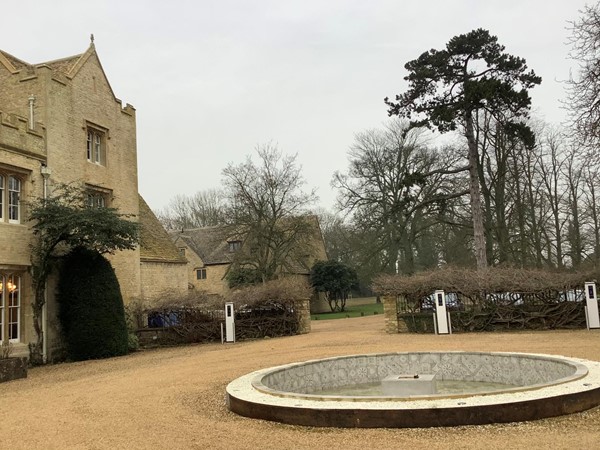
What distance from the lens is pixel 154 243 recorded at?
29.2m

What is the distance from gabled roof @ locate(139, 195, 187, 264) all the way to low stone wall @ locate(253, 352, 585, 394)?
55.0 feet

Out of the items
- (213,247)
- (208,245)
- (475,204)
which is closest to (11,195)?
(475,204)

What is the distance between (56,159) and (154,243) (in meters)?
9.47

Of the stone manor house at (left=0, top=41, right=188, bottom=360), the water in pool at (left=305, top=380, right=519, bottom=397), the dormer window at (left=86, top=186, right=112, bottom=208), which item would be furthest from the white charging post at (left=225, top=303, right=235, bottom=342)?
the water in pool at (left=305, top=380, right=519, bottom=397)

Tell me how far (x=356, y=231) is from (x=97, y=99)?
23.1 meters

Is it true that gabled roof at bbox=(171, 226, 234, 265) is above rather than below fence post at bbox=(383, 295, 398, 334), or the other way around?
above

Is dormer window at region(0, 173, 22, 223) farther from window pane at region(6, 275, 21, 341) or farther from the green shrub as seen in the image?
the green shrub

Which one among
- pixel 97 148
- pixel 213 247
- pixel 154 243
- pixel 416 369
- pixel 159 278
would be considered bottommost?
pixel 416 369

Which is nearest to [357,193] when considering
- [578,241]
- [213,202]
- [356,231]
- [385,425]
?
[356,231]

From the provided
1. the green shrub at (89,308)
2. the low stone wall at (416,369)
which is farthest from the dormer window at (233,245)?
the low stone wall at (416,369)

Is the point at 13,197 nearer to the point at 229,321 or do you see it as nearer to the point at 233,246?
the point at 229,321

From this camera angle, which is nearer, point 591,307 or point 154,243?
point 591,307

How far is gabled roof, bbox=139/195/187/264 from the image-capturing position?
27.9 meters

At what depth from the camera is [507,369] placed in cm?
1154
